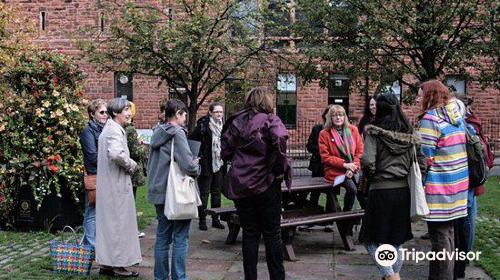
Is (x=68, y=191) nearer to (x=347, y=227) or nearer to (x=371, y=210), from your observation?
(x=347, y=227)

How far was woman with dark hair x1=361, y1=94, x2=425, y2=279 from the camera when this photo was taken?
5566mm

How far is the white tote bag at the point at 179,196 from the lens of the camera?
5.78 meters

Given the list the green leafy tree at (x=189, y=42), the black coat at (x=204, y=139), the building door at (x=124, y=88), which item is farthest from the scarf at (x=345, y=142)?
the building door at (x=124, y=88)

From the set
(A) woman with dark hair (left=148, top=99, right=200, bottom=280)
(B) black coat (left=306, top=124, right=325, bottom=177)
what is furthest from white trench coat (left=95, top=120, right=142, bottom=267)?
(B) black coat (left=306, top=124, right=325, bottom=177)

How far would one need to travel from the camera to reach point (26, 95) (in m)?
9.23

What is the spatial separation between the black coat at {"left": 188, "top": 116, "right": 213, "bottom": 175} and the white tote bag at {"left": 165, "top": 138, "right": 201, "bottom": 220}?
3037 millimetres

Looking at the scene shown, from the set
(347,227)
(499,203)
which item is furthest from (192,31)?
(499,203)

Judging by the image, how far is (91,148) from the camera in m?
7.30

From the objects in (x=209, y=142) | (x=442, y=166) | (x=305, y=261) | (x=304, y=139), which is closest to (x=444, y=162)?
(x=442, y=166)

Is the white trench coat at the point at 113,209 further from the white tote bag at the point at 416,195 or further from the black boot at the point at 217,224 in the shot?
the black boot at the point at 217,224

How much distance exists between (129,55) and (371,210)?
906cm

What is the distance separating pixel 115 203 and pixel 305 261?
2484 mm

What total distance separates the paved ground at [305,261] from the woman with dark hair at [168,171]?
67 cm

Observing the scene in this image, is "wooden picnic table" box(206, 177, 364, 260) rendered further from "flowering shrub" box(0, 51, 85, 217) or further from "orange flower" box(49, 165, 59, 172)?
"flowering shrub" box(0, 51, 85, 217)
